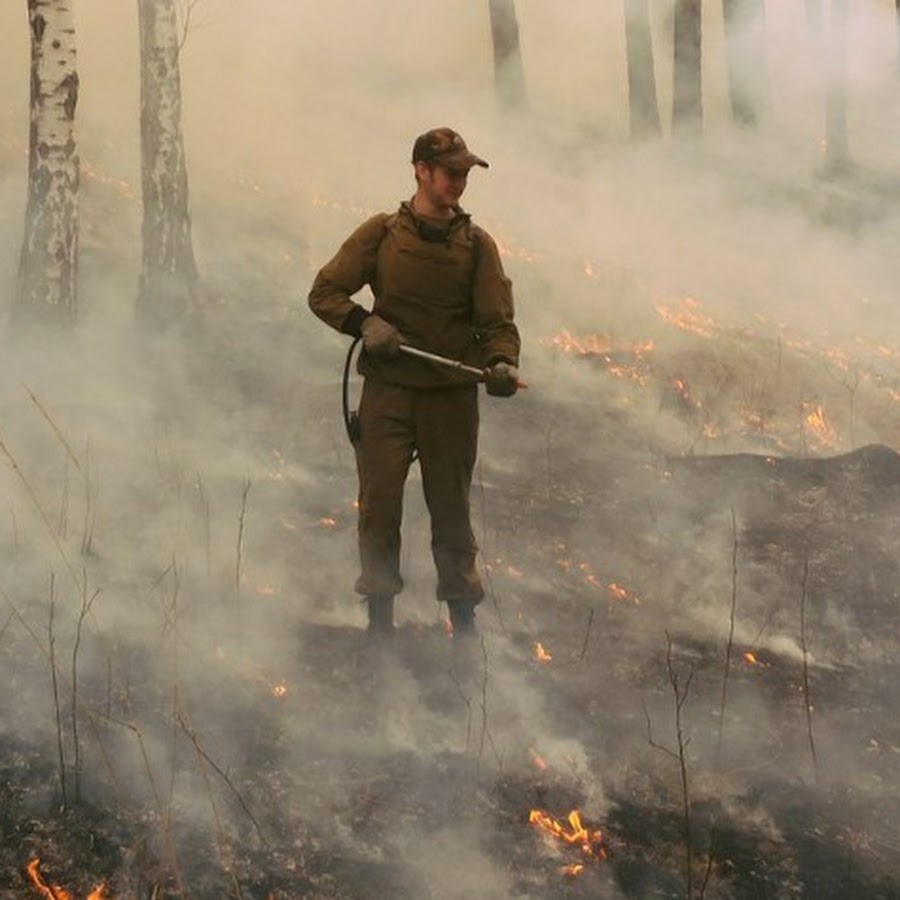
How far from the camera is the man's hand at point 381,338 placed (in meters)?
4.57

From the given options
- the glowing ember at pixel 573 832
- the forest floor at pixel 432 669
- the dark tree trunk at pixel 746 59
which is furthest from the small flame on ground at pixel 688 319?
the dark tree trunk at pixel 746 59

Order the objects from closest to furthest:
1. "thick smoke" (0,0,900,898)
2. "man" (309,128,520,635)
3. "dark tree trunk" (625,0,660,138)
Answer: "thick smoke" (0,0,900,898) → "man" (309,128,520,635) → "dark tree trunk" (625,0,660,138)

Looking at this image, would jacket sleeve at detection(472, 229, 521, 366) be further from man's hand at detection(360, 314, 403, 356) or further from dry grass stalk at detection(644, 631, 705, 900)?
dry grass stalk at detection(644, 631, 705, 900)

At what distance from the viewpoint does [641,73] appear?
1733 cm

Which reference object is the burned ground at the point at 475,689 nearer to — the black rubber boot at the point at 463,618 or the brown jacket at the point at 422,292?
the black rubber boot at the point at 463,618

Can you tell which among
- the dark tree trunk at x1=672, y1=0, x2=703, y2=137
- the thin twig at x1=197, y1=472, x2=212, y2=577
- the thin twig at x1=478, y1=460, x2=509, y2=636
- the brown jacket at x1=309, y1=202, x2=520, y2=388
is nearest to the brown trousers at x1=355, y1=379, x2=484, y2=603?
the brown jacket at x1=309, y1=202, x2=520, y2=388

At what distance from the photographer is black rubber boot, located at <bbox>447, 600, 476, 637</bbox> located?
5103mm

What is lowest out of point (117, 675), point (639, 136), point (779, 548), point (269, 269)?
point (779, 548)

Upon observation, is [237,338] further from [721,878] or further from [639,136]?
[639,136]

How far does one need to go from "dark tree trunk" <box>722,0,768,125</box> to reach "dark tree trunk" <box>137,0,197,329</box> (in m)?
13.9

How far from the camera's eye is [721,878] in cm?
385

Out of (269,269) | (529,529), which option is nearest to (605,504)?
(529,529)

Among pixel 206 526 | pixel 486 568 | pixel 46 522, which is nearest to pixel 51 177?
pixel 46 522

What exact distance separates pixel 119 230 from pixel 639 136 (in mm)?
8768
